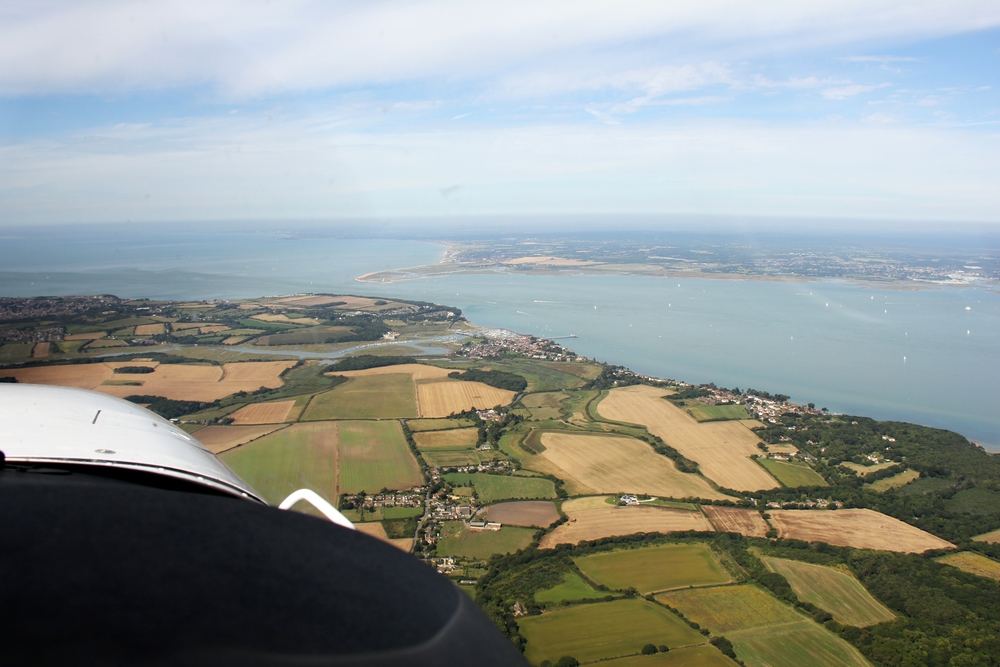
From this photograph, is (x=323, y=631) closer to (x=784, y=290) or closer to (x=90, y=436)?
(x=90, y=436)

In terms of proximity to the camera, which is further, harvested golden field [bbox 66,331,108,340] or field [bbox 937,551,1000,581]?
harvested golden field [bbox 66,331,108,340]

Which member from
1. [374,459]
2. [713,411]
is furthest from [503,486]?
[713,411]

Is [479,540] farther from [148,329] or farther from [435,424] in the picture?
[148,329]

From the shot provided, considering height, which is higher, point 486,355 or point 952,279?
point 952,279

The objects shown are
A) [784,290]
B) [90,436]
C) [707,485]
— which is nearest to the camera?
[90,436]

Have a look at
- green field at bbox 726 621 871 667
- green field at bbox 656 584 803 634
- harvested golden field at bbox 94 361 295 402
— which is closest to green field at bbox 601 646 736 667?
green field at bbox 726 621 871 667

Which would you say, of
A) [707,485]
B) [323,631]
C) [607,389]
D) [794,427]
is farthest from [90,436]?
[607,389]

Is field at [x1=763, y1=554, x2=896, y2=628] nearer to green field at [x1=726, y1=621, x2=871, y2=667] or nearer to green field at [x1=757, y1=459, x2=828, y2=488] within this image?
green field at [x1=726, y1=621, x2=871, y2=667]
